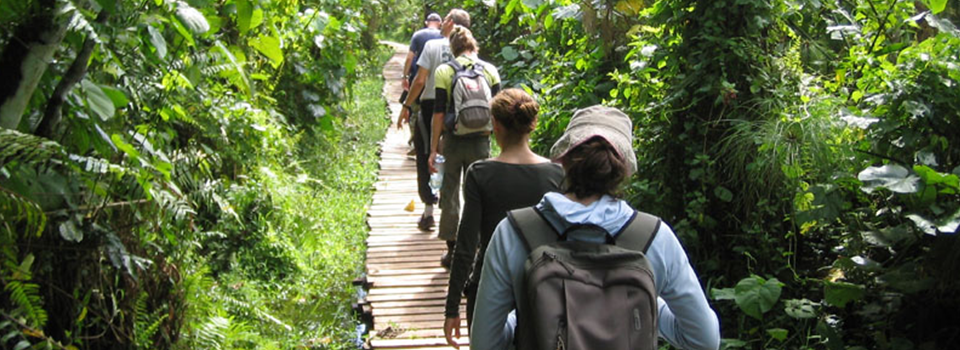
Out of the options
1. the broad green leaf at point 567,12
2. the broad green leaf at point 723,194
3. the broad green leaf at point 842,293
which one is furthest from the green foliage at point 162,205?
the broad green leaf at point 842,293

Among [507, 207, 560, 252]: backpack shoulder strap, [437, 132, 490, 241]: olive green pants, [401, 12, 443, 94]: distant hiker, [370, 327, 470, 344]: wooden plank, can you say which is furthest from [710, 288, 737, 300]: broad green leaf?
[401, 12, 443, 94]: distant hiker

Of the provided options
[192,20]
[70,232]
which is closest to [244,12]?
[192,20]

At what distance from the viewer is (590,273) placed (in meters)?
2.54

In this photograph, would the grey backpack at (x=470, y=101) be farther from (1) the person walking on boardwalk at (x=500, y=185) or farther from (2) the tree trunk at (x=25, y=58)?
(2) the tree trunk at (x=25, y=58)

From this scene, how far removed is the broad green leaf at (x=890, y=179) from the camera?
3.77m

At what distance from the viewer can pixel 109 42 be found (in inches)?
147

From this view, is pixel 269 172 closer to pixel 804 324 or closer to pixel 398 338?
pixel 398 338

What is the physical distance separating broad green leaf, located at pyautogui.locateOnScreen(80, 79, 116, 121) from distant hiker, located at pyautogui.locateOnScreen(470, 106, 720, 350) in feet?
4.36

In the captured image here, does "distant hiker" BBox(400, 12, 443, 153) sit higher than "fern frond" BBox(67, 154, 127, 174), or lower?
lower

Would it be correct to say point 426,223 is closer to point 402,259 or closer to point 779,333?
point 402,259

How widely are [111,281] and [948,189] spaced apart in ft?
10.8

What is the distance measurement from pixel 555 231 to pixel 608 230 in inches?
5.7

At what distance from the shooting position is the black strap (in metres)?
2.70

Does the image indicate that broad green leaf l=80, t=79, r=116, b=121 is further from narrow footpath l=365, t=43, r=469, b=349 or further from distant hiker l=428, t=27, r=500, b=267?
distant hiker l=428, t=27, r=500, b=267
